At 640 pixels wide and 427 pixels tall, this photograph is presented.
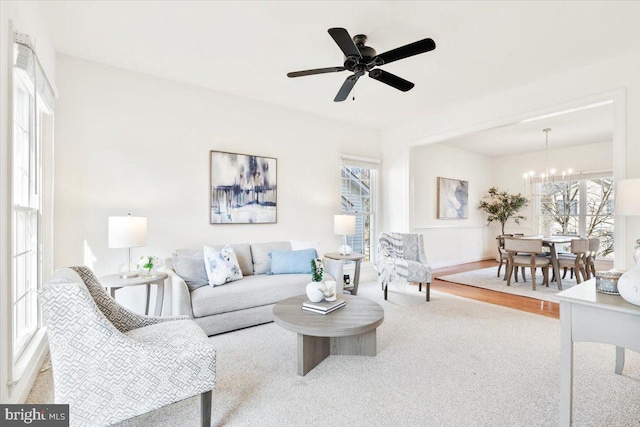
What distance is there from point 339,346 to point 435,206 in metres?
4.94

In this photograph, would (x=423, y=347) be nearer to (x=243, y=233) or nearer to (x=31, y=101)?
(x=243, y=233)

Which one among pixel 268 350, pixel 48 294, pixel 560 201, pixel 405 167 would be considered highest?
pixel 405 167

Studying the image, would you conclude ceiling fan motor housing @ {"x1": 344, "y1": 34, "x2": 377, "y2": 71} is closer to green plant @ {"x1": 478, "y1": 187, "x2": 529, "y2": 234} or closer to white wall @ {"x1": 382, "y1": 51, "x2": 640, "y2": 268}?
white wall @ {"x1": 382, "y1": 51, "x2": 640, "y2": 268}

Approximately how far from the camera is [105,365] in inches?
55.9

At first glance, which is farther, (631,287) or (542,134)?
(542,134)

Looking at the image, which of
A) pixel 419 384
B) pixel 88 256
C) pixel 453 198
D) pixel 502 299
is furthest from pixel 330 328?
pixel 453 198

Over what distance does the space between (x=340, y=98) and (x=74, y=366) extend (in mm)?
2870

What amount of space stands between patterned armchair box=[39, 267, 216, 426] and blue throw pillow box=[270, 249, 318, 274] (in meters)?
2.02

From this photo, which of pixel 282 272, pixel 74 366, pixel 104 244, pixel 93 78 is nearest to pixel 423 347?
pixel 282 272

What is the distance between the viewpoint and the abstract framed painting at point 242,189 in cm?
386

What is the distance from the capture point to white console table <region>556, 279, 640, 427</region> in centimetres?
128

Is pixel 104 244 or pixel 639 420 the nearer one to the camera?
pixel 639 420

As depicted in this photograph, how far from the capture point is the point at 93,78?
315 centimetres

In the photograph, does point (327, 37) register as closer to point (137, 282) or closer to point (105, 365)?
point (137, 282)
